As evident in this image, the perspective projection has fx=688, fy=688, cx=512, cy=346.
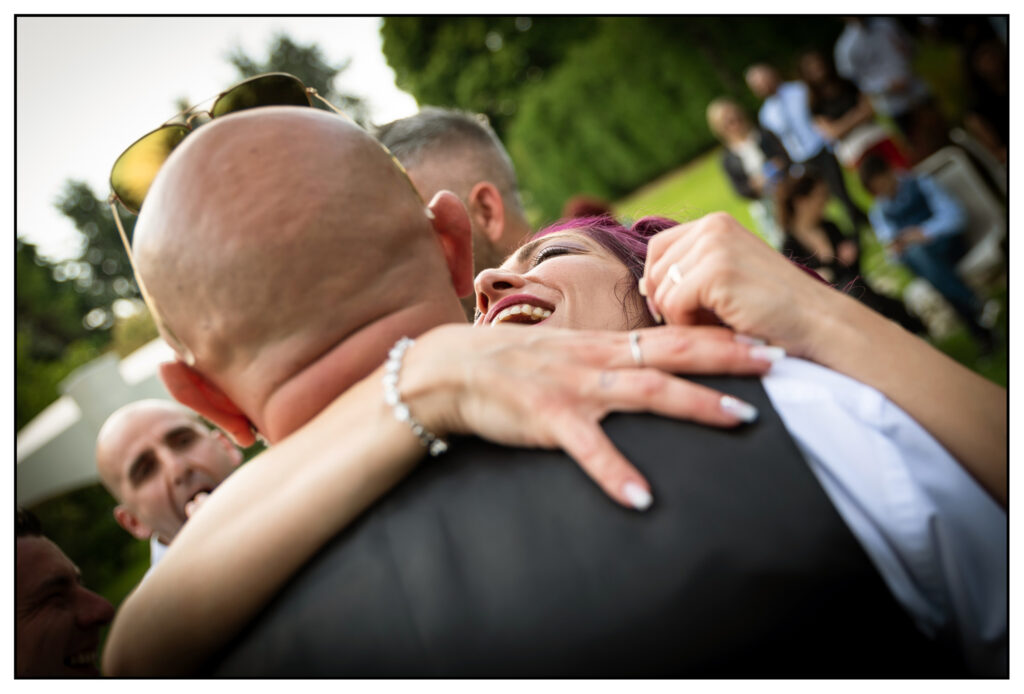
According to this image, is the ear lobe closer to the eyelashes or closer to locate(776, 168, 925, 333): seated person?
the eyelashes

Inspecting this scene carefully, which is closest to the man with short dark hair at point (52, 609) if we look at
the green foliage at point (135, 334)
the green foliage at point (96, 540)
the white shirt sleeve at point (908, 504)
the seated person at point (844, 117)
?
the white shirt sleeve at point (908, 504)

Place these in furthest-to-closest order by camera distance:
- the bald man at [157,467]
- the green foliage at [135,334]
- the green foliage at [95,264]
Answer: the green foliage at [95,264] → the green foliage at [135,334] → the bald man at [157,467]

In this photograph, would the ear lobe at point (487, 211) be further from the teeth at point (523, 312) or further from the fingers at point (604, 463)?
the fingers at point (604, 463)

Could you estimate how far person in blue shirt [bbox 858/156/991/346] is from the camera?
19.8 feet

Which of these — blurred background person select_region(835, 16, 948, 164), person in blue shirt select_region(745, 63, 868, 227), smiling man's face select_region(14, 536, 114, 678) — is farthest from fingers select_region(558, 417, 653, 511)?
blurred background person select_region(835, 16, 948, 164)

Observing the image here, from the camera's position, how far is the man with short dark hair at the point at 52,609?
7.10 ft

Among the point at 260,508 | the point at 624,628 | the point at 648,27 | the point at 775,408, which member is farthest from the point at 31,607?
the point at 648,27

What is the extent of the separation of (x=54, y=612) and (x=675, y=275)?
238cm

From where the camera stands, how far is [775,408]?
1.15 m

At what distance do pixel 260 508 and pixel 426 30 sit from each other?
26128 mm

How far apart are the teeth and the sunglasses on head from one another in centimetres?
42

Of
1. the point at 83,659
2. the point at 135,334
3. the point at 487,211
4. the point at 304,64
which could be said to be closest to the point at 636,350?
the point at 83,659

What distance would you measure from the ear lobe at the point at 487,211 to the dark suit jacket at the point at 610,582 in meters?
2.59

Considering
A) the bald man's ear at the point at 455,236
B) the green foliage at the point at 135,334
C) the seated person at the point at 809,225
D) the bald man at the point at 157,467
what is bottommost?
the green foliage at the point at 135,334
